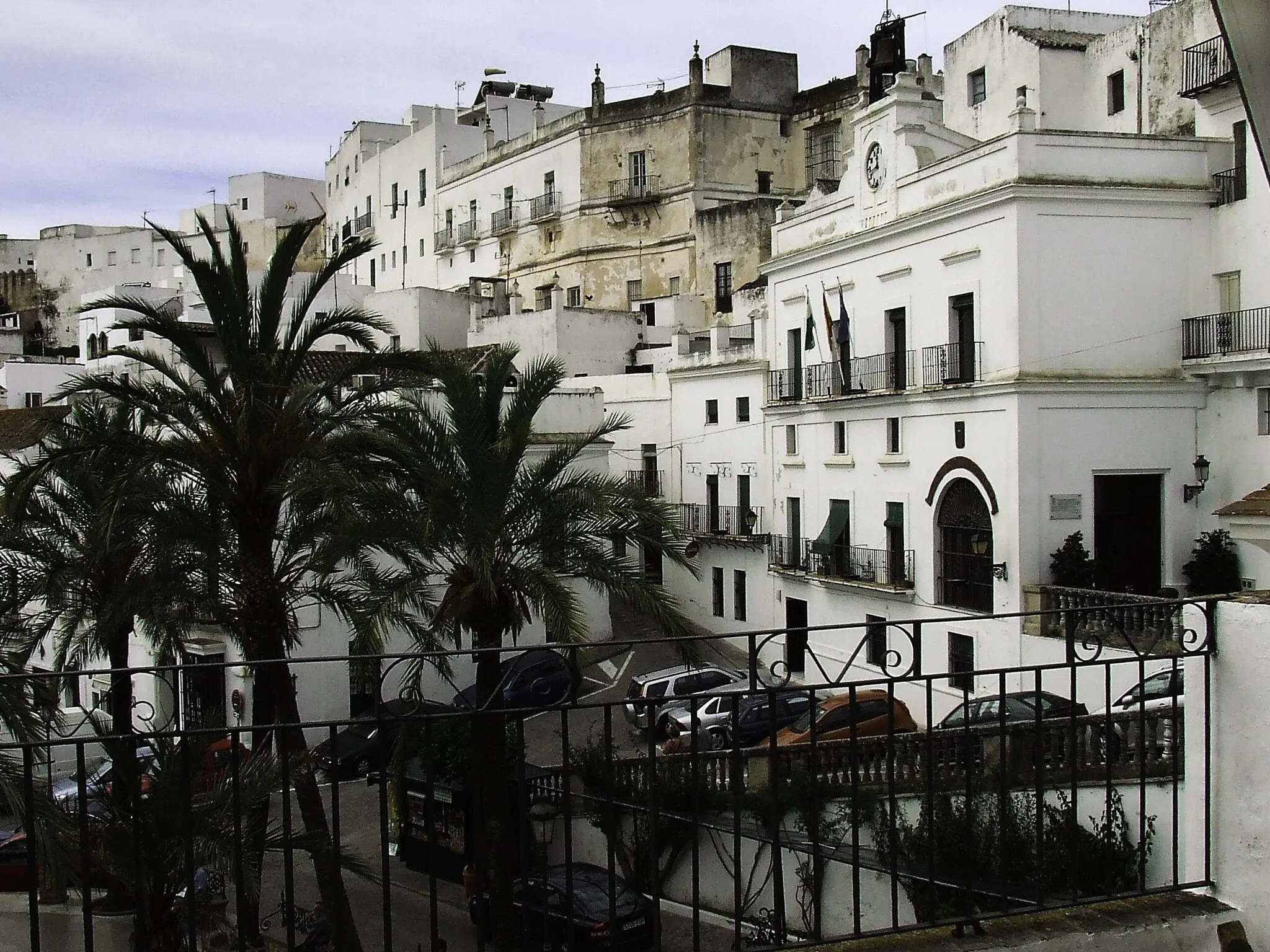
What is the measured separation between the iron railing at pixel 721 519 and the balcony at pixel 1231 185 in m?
11.6

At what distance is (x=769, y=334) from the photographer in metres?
28.0

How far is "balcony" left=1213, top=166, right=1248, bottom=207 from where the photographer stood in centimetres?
2009

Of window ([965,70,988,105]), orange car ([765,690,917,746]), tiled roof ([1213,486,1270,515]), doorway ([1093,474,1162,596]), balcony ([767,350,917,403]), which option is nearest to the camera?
tiled roof ([1213,486,1270,515])

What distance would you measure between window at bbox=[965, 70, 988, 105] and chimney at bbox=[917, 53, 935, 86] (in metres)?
9.15

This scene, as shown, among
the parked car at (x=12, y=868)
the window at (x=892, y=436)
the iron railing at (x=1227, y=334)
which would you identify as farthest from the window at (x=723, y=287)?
the parked car at (x=12, y=868)

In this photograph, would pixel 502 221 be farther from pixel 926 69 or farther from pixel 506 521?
pixel 506 521

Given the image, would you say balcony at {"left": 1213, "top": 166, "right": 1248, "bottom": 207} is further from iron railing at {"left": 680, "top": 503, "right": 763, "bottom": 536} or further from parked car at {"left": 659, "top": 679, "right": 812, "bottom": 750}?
iron railing at {"left": 680, "top": 503, "right": 763, "bottom": 536}

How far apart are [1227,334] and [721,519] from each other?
1243cm

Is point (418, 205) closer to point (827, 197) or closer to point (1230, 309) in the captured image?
point (827, 197)

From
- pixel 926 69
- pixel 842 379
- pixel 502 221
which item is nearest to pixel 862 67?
pixel 926 69

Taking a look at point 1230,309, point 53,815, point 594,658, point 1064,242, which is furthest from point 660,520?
point 594,658

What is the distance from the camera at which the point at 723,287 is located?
38062mm

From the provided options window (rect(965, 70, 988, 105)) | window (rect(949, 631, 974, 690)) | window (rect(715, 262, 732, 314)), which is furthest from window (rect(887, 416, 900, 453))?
window (rect(715, 262, 732, 314))

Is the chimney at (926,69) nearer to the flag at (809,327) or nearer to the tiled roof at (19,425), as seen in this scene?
the flag at (809,327)
